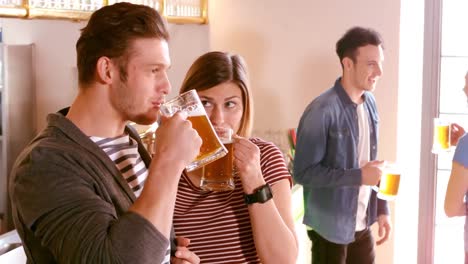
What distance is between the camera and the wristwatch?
137 centimetres

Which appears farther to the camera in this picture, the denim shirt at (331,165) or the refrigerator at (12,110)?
the denim shirt at (331,165)

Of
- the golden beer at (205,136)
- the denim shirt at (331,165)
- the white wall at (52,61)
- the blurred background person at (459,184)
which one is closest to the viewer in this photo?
the golden beer at (205,136)

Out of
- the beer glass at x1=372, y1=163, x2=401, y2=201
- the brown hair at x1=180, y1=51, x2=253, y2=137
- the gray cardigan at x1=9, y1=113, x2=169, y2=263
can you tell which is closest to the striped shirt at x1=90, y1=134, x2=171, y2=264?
the gray cardigan at x1=9, y1=113, x2=169, y2=263

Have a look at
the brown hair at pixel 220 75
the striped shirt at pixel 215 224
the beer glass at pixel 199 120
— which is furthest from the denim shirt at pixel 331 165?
the beer glass at pixel 199 120

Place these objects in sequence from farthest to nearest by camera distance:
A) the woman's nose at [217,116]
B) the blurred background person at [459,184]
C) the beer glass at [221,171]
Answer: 1. the blurred background person at [459,184]
2. the woman's nose at [217,116]
3. the beer glass at [221,171]

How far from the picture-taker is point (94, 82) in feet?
3.59

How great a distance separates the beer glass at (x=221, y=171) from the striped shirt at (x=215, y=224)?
0.06m

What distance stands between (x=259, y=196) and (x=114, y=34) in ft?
1.72

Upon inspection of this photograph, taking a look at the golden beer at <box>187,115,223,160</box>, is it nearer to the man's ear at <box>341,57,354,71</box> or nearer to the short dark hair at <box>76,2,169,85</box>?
the short dark hair at <box>76,2,169,85</box>

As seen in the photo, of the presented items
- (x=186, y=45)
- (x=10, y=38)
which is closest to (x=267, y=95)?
(x=186, y=45)

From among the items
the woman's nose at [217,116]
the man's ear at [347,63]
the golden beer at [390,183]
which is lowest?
the golden beer at [390,183]

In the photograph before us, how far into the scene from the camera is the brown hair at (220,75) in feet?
5.05

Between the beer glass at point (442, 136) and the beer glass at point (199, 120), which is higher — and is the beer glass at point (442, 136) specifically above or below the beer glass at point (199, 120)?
below

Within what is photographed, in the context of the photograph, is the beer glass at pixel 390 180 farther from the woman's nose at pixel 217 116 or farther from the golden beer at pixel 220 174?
the golden beer at pixel 220 174
